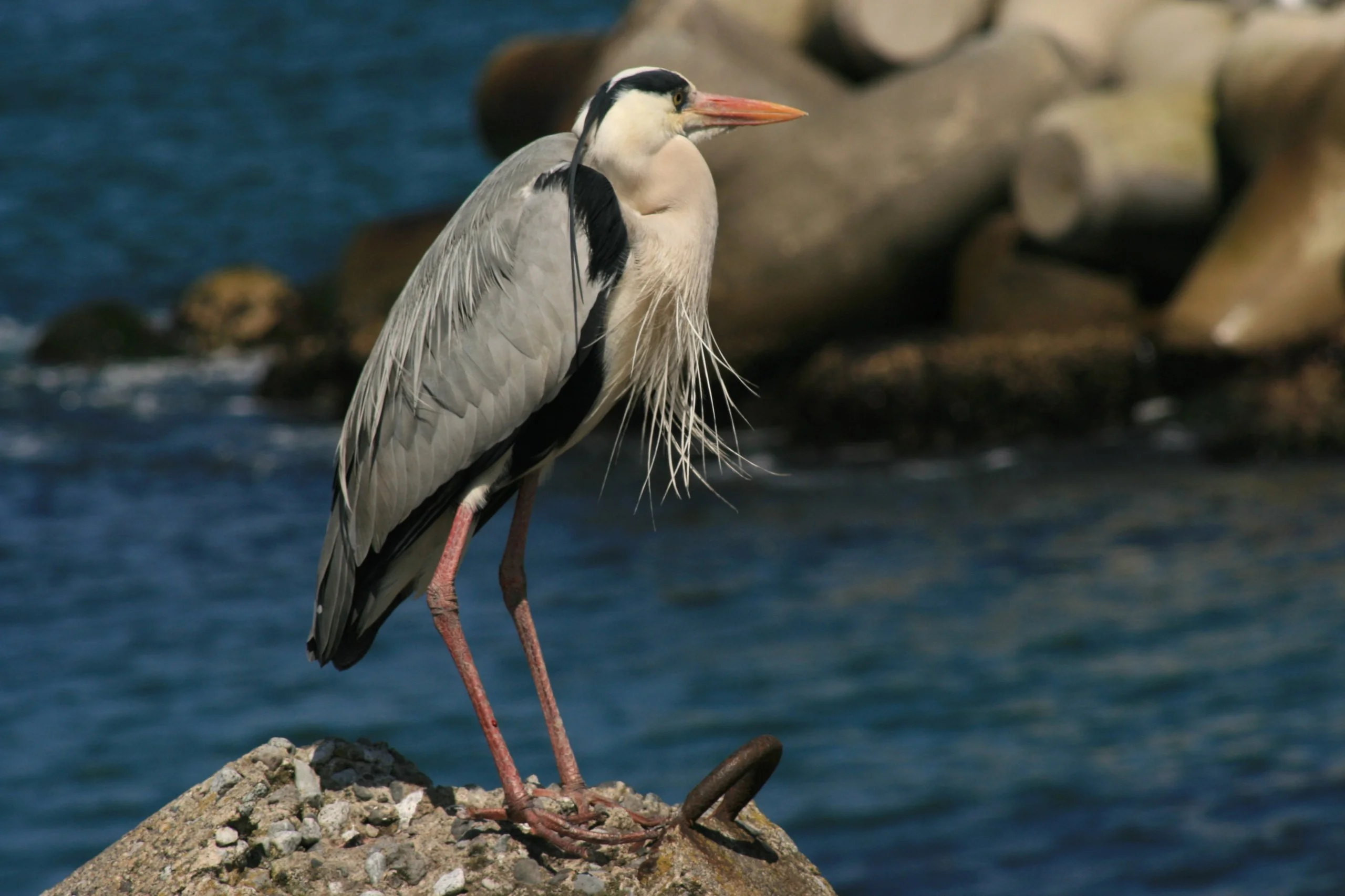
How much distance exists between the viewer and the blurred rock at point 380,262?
62.6 ft

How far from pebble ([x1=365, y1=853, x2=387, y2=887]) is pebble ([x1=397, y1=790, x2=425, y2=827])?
0.74 feet

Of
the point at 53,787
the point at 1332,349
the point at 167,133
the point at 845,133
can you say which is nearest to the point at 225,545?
the point at 53,787

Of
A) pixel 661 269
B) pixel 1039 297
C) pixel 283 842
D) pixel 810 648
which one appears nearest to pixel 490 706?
pixel 283 842

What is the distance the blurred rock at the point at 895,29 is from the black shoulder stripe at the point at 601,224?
1299 centimetres

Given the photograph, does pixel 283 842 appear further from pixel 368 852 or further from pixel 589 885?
pixel 589 885

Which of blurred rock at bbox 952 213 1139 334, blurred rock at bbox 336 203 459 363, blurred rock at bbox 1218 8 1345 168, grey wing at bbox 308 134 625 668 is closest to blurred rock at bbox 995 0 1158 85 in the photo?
blurred rock at bbox 1218 8 1345 168

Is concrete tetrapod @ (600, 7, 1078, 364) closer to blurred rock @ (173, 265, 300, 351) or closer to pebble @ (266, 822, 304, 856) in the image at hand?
blurred rock @ (173, 265, 300, 351)

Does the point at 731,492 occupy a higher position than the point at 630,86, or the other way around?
the point at 731,492

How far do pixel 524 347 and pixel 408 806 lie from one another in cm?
138

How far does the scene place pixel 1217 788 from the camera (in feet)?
30.8

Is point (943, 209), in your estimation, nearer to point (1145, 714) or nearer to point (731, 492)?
point (731, 492)

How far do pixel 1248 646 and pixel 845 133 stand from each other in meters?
6.94

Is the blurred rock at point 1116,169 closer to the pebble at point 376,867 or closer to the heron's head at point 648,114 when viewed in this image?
the heron's head at point 648,114

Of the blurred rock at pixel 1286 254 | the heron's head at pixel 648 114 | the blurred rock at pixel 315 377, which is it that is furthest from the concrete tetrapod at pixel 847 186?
the heron's head at pixel 648 114
